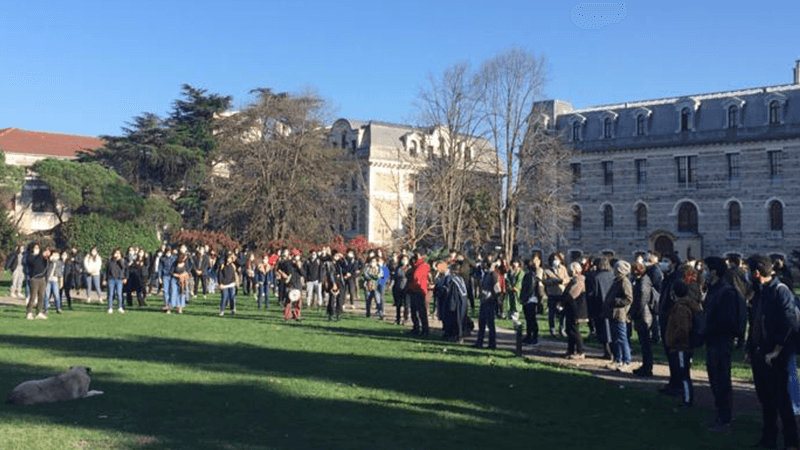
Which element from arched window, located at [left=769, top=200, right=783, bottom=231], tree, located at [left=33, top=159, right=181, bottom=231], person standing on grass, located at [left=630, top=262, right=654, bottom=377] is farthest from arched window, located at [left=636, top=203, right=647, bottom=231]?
person standing on grass, located at [left=630, top=262, right=654, bottom=377]

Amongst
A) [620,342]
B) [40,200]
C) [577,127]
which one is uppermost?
[577,127]

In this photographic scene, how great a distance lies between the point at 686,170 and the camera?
174ft

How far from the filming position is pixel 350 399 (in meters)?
9.67

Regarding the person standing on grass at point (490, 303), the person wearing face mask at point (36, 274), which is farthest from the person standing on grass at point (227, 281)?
the person standing on grass at point (490, 303)

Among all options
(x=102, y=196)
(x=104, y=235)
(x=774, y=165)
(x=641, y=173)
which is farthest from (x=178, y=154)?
(x=774, y=165)

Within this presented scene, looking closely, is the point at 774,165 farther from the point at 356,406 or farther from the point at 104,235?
the point at 356,406

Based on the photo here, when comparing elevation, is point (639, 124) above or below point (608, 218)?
above

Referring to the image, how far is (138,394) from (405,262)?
11458mm

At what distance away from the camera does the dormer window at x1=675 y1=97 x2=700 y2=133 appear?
53.3m

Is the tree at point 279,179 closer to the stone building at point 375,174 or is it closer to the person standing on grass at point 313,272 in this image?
the stone building at point 375,174

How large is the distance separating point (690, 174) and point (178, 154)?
33945mm

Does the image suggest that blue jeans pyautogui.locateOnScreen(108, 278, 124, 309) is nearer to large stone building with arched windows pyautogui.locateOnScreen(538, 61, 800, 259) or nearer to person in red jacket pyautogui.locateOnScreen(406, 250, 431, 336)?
person in red jacket pyautogui.locateOnScreen(406, 250, 431, 336)

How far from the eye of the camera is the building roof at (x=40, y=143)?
70.6m

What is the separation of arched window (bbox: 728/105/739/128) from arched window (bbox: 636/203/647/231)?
25.3 ft
